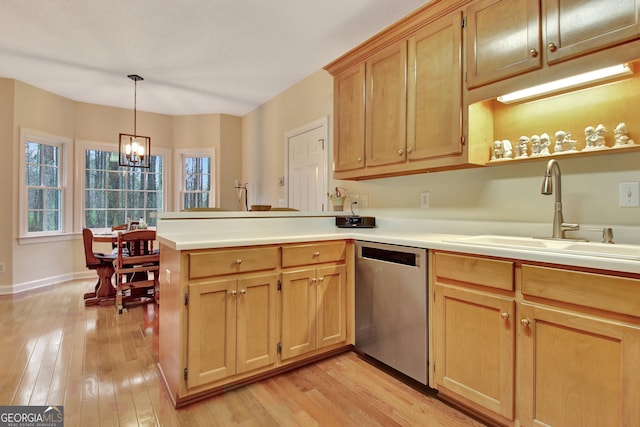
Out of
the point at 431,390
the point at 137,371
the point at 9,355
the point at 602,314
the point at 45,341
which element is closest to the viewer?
the point at 602,314

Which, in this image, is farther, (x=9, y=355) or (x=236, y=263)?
(x=9, y=355)

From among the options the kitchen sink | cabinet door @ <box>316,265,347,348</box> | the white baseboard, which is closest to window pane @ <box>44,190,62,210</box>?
the white baseboard

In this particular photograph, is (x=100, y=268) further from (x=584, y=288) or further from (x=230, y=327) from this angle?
(x=584, y=288)

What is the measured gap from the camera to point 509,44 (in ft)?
5.75

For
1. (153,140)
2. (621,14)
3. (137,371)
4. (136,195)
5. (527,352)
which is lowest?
(137,371)

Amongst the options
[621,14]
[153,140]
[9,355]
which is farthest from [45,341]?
[621,14]

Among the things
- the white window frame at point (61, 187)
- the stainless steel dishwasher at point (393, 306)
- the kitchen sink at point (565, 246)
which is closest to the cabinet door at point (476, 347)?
the stainless steel dishwasher at point (393, 306)

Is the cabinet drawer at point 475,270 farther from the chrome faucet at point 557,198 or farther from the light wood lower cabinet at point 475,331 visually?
the chrome faucet at point 557,198

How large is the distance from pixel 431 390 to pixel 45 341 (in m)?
2.84

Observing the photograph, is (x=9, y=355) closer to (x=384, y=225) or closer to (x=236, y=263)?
(x=236, y=263)

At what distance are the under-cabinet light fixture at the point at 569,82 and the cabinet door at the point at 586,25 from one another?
0.38ft

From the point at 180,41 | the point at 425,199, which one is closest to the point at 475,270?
the point at 425,199

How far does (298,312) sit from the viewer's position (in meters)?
2.08

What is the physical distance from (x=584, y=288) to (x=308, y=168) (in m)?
3.06
